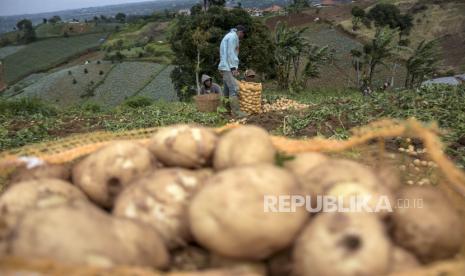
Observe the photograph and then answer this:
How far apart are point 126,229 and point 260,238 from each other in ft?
2.05

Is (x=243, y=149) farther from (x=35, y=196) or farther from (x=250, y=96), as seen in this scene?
(x=250, y=96)

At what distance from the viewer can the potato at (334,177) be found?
2.37m

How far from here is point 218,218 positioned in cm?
203

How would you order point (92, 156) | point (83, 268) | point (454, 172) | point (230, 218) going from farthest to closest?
point (92, 156), point (454, 172), point (230, 218), point (83, 268)

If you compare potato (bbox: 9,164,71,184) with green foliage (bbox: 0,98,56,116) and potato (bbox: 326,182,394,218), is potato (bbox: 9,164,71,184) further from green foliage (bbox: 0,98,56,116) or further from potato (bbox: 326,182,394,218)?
green foliage (bbox: 0,98,56,116)

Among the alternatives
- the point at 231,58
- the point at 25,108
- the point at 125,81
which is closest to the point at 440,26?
the point at 125,81

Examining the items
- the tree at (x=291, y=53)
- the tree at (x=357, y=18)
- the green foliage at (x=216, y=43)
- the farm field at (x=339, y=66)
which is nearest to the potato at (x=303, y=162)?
the green foliage at (x=216, y=43)

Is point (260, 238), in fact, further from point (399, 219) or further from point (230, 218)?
point (399, 219)

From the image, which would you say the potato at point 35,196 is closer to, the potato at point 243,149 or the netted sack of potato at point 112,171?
the netted sack of potato at point 112,171

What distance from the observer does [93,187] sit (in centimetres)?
275

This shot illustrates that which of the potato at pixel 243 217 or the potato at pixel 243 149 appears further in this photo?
the potato at pixel 243 149

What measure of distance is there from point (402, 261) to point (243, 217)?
0.81 metres

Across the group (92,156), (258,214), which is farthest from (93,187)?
(258,214)

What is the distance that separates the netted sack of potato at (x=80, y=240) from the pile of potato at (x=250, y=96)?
8.70 metres
